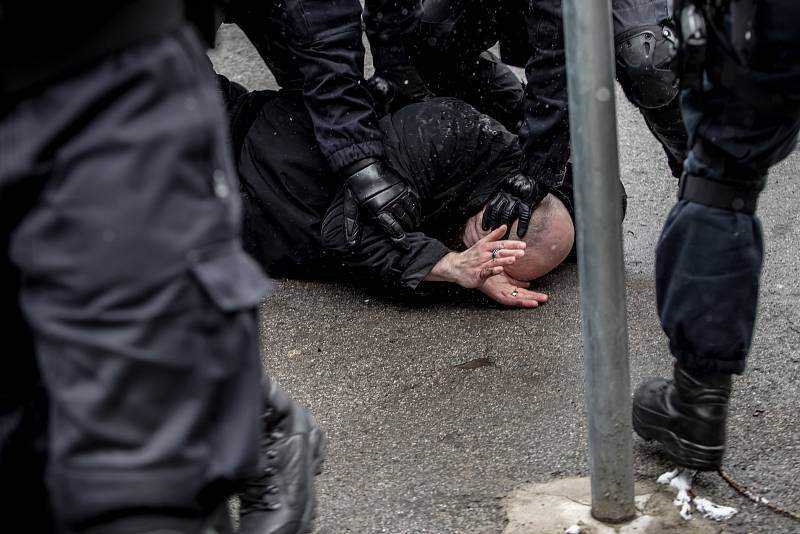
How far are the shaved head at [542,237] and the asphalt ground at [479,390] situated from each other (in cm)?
8

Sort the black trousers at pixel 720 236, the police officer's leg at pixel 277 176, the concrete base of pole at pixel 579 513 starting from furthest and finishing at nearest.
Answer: the police officer's leg at pixel 277 176 → the concrete base of pole at pixel 579 513 → the black trousers at pixel 720 236

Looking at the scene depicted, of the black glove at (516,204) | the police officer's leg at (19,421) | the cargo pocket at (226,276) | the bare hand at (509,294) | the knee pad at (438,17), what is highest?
the cargo pocket at (226,276)

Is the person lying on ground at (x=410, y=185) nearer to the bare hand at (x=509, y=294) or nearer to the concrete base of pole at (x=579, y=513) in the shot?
the bare hand at (x=509, y=294)

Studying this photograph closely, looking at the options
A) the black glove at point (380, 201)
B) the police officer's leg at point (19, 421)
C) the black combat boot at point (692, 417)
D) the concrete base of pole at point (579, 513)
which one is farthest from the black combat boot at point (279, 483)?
the black glove at point (380, 201)

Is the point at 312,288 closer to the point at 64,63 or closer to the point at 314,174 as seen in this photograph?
the point at 314,174

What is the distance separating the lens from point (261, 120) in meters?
3.47

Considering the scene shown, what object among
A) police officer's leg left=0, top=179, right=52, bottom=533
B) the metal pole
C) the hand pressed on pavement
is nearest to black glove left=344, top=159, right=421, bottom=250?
the hand pressed on pavement

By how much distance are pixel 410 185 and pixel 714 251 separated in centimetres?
139

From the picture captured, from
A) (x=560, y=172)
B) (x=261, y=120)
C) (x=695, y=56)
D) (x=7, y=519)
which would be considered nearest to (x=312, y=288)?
(x=261, y=120)

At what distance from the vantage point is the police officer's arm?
10.7 feet

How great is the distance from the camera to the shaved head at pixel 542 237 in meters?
3.33

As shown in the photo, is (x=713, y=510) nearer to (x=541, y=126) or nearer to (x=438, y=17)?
(x=541, y=126)

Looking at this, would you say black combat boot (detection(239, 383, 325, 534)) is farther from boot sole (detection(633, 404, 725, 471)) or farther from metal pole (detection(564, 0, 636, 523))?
boot sole (detection(633, 404, 725, 471))

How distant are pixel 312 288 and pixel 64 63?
2.32 metres
